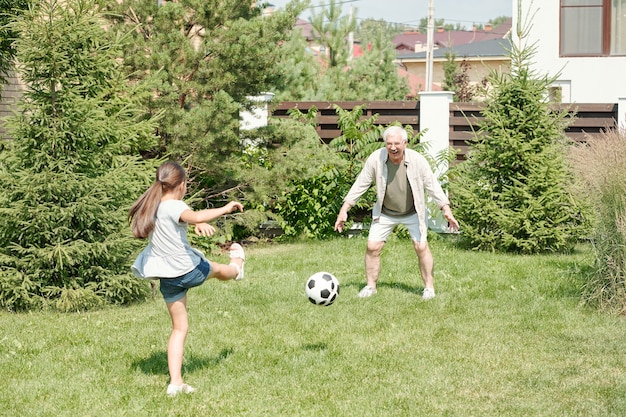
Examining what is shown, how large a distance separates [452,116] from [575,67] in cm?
906

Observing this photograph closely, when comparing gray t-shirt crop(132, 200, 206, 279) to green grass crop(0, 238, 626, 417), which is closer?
green grass crop(0, 238, 626, 417)

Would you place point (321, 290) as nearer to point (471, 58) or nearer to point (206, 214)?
point (206, 214)

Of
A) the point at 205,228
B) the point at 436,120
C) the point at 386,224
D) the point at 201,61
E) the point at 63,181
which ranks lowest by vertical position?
the point at 386,224

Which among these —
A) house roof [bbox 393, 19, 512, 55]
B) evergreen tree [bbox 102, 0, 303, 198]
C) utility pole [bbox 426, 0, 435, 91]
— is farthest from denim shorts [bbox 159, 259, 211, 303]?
house roof [bbox 393, 19, 512, 55]

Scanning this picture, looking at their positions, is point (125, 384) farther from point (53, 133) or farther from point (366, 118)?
point (366, 118)

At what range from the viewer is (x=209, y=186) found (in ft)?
44.8

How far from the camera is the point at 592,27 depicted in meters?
22.1

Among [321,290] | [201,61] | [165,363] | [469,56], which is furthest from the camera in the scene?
[469,56]

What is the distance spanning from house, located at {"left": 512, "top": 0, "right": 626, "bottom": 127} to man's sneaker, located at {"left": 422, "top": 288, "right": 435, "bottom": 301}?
14.0 m

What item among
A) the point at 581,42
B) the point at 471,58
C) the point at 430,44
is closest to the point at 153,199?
the point at 581,42

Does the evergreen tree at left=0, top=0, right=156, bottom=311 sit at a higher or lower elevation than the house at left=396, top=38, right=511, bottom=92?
lower

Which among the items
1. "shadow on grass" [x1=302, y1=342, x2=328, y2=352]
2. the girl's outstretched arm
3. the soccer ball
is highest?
the girl's outstretched arm

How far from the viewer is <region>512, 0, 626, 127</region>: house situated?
2186 cm

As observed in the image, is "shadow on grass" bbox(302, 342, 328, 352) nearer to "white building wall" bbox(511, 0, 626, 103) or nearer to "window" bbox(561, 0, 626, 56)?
"white building wall" bbox(511, 0, 626, 103)
